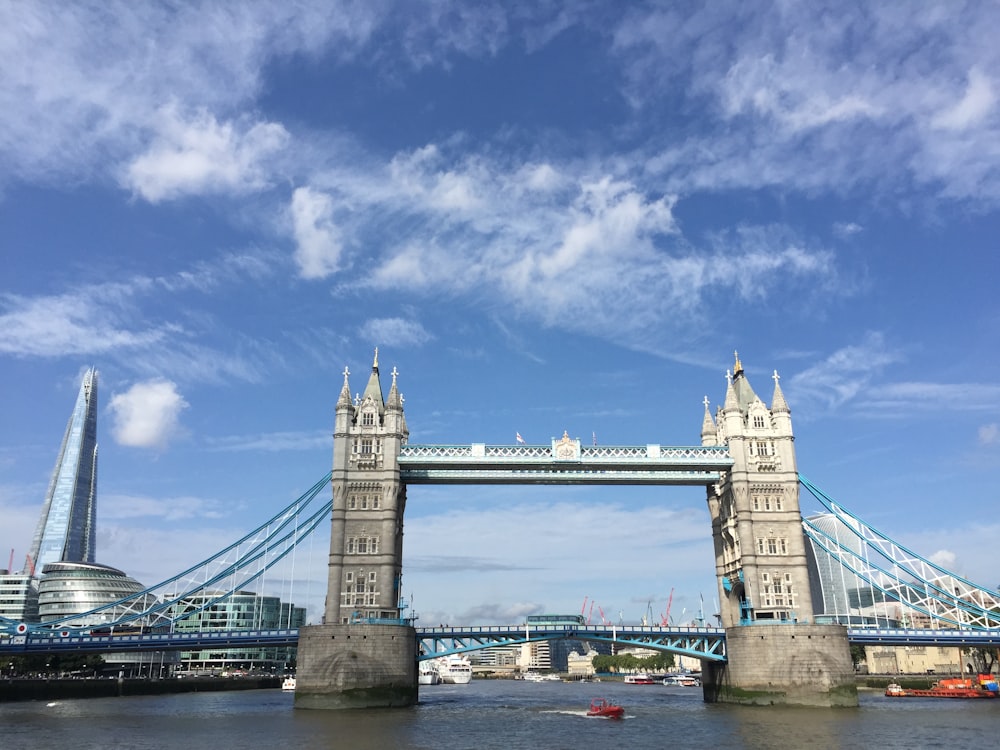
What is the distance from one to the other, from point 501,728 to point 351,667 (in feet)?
49.9

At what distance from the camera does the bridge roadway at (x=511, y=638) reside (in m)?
75.2

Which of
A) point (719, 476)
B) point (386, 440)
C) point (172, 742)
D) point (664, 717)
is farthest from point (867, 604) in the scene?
point (172, 742)

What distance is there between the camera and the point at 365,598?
71938 millimetres

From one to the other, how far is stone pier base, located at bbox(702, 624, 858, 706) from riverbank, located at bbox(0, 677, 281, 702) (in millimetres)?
73680

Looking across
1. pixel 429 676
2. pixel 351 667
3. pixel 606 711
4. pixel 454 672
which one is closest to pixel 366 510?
pixel 351 667

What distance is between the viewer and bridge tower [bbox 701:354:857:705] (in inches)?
2685

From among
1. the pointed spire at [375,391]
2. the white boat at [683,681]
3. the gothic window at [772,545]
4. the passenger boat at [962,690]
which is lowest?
the white boat at [683,681]

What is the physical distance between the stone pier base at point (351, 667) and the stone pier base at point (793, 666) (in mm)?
29472

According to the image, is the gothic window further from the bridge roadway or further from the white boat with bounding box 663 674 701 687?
the white boat with bounding box 663 674 701 687

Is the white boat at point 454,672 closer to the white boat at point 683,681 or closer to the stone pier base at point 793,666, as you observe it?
the white boat at point 683,681

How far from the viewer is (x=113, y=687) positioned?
10550 centimetres

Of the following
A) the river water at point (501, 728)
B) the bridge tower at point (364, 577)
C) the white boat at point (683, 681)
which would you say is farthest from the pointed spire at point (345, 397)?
the white boat at point (683, 681)

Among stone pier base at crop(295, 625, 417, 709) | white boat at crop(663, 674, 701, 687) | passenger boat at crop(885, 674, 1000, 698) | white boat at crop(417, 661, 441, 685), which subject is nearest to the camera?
stone pier base at crop(295, 625, 417, 709)

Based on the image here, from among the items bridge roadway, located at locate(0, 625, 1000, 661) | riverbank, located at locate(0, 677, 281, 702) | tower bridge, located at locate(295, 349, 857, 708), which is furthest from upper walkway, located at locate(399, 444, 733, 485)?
riverbank, located at locate(0, 677, 281, 702)
